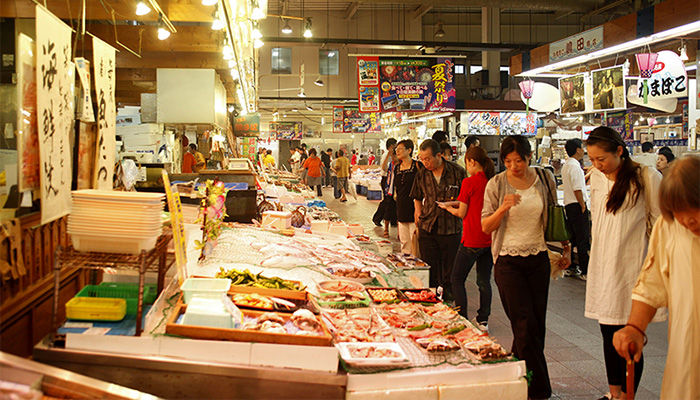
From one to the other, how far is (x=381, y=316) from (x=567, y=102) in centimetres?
952

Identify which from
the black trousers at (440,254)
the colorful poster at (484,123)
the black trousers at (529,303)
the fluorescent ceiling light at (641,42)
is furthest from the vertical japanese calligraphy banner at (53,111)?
the colorful poster at (484,123)

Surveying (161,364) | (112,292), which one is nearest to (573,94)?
(112,292)

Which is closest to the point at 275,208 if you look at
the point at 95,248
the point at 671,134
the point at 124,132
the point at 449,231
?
the point at 449,231

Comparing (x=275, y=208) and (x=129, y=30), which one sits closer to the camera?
(x=129, y=30)

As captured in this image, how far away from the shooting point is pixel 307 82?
26.9m

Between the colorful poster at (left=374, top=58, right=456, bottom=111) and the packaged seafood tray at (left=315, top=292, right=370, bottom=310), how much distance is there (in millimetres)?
10391

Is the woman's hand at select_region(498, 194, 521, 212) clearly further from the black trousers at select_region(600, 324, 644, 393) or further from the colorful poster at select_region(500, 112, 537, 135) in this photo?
the colorful poster at select_region(500, 112, 537, 135)

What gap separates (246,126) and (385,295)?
46.6 feet

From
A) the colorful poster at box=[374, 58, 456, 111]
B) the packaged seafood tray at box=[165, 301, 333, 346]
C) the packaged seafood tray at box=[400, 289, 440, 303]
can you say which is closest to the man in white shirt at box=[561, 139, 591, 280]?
the packaged seafood tray at box=[400, 289, 440, 303]

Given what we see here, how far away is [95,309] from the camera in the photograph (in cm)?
271

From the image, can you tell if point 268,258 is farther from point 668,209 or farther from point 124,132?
point 124,132

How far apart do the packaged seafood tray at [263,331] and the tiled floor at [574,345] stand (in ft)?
7.52

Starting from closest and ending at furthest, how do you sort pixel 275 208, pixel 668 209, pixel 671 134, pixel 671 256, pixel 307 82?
pixel 668 209
pixel 671 256
pixel 275 208
pixel 671 134
pixel 307 82

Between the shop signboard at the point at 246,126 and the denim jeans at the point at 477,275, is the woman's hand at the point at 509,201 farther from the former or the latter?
the shop signboard at the point at 246,126
